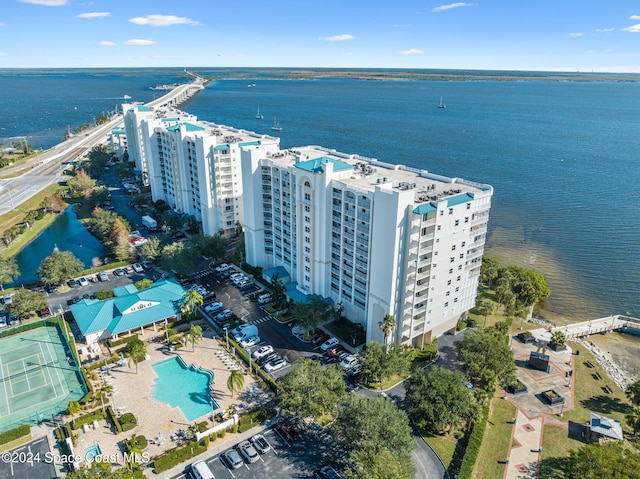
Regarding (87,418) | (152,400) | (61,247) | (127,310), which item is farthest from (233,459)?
(61,247)

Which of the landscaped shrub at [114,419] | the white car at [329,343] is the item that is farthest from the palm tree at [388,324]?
the landscaped shrub at [114,419]

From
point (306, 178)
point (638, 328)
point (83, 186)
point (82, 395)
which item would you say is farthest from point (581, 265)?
point (83, 186)

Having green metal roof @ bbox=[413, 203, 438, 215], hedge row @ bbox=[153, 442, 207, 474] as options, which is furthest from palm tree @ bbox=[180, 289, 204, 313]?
green metal roof @ bbox=[413, 203, 438, 215]

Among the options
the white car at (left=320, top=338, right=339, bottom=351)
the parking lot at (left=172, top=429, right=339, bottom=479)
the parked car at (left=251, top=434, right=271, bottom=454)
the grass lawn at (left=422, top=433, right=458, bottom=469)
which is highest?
the white car at (left=320, top=338, right=339, bottom=351)

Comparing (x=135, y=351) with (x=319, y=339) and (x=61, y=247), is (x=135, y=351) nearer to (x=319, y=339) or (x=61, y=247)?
(x=319, y=339)

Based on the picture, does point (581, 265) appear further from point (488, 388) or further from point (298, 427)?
point (298, 427)

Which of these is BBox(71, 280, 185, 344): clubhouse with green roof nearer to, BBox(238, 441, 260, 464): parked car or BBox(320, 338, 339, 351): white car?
BBox(320, 338, 339, 351): white car
